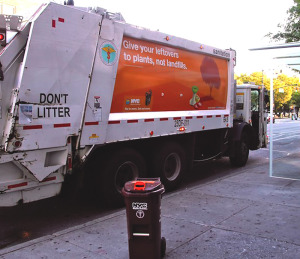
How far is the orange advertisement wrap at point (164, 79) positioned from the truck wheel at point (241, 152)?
1479mm

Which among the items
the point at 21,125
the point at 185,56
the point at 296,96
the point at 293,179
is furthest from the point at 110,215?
the point at 296,96

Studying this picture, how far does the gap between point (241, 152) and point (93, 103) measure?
5.66 m

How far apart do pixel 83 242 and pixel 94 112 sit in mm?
1944

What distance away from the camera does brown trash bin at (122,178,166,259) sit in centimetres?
347

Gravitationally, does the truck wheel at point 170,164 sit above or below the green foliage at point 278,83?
below

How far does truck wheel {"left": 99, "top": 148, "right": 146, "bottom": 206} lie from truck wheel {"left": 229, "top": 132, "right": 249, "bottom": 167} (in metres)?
4.15

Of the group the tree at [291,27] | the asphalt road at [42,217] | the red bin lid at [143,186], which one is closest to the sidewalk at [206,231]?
the asphalt road at [42,217]

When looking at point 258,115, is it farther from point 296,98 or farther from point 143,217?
point 296,98

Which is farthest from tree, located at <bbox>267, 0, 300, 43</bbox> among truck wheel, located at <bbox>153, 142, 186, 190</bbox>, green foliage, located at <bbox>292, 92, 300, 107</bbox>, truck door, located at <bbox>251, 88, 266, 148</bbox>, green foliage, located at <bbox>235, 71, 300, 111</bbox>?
green foliage, located at <bbox>292, 92, 300, 107</bbox>

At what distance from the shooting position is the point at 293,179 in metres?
7.89

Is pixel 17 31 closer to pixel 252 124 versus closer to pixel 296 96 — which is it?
pixel 252 124

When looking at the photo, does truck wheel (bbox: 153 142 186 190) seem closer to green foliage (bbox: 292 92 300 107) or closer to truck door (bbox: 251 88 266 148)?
truck door (bbox: 251 88 266 148)

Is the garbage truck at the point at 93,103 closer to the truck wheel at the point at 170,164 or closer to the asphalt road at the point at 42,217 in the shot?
the truck wheel at the point at 170,164

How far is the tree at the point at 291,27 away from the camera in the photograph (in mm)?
17766
